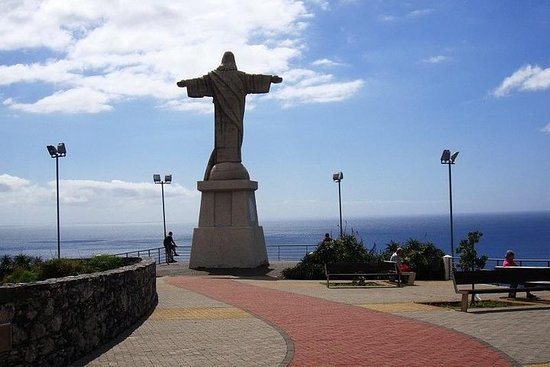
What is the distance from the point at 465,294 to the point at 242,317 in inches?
162

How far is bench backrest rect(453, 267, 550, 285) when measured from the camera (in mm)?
13398

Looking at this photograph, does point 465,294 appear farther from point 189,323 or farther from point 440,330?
point 189,323

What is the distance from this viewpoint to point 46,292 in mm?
7863

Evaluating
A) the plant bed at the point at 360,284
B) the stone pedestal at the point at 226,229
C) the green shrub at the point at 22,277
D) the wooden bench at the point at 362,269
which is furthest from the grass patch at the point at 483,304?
the stone pedestal at the point at 226,229

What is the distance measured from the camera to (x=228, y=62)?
2628 centimetres

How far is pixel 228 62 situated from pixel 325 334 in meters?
17.7

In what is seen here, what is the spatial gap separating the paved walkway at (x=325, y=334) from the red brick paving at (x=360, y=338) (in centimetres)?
1

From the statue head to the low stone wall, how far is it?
620 inches

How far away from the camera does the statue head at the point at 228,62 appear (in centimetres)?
2616

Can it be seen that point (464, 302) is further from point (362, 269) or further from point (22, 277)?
point (22, 277)

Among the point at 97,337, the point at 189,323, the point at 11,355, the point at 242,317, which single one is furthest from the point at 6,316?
the point at 242,317

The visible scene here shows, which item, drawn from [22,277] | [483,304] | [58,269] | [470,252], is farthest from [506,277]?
[22,277]

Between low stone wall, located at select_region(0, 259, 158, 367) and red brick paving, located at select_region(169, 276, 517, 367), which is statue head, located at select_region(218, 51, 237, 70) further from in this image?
low stone wall, located at select_region(0, 259, 158, 367)

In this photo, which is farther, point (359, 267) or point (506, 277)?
point (359, 267)
